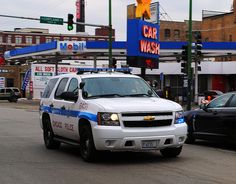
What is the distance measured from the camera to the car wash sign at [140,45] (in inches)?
1317

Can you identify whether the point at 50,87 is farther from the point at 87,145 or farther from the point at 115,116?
the point at 115,116

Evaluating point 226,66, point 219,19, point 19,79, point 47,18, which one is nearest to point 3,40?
point 19,79

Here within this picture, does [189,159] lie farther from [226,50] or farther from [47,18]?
[226,50]

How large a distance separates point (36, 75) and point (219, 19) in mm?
38152

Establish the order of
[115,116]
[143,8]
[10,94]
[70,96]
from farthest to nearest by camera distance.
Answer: [10,94]
[143,8]
[70,96]
[115,116]

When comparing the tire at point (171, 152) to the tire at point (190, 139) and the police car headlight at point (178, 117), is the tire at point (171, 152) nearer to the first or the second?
the police car headlight at point (178, 117)

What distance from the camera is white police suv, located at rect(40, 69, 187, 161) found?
9.58m

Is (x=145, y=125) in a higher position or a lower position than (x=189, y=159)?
higher

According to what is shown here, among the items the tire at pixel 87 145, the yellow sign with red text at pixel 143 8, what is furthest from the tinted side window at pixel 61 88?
the yellow sign with red text at pixel 143 8

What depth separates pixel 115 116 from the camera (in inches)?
377

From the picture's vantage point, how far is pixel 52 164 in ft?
33.0

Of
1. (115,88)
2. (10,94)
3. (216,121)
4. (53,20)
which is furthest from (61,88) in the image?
(10,94)

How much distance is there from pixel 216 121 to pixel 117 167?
416 centimetres

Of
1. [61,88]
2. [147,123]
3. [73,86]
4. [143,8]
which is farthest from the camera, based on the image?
[143,8]
